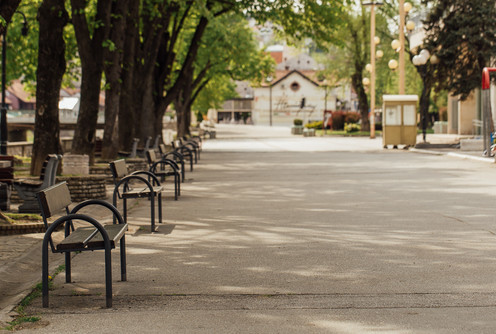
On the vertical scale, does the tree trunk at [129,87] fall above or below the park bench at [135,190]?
above

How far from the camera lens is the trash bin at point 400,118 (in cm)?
3688

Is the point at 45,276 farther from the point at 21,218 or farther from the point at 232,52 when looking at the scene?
the point at 232,52

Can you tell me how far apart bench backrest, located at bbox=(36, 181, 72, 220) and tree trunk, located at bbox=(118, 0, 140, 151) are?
50.7ft

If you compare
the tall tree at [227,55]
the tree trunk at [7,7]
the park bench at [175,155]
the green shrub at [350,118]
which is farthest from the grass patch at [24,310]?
the green shrub at [350,118]

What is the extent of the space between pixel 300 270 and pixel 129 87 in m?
17.9

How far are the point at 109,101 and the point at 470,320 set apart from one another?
1678 cm

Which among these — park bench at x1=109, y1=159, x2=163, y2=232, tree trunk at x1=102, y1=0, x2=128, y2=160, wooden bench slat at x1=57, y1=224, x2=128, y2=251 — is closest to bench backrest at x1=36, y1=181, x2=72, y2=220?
wooden bench slat at x1=57, y1=224, x2=128, y2=251

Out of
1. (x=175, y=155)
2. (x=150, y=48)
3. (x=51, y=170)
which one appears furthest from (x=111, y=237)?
(x=150, y=48)

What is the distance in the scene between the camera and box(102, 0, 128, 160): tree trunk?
805 inches

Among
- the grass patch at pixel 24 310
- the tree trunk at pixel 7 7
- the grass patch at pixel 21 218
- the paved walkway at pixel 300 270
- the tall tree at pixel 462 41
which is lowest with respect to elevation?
the grass patch at pixel 24 310

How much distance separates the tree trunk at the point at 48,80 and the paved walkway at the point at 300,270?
2.90 meters

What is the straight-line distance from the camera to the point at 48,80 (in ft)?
53.5

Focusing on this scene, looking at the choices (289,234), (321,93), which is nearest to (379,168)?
(289,234)

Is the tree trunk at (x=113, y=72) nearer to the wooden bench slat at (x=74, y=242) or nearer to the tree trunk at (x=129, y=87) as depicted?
the tree trunk at (x=129, y=87)
